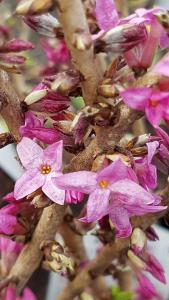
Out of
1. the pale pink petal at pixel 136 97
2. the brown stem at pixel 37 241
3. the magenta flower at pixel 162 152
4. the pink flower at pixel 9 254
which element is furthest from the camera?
the pink flower at pixel 9 254

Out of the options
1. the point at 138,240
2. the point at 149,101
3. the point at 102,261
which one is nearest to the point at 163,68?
the point at 149,101

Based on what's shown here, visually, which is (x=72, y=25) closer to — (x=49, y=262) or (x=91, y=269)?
(x=49, y=262)

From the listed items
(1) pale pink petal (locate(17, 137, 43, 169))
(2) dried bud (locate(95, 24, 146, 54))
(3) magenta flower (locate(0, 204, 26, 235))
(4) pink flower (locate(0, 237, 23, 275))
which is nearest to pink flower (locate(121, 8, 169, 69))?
(2) dried bud (locate(95, 24, 146, 54))

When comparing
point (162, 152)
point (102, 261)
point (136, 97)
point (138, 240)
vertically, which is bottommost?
point (102, 261)

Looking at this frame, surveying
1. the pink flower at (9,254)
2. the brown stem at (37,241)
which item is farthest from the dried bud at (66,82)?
the pink flower at (9,254)

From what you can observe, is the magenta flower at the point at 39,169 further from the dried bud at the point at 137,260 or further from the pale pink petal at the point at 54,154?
the dried bud at the point at 137,260

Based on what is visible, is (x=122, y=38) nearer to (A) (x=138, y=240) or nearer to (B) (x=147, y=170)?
(B) (x=147, y=170)
